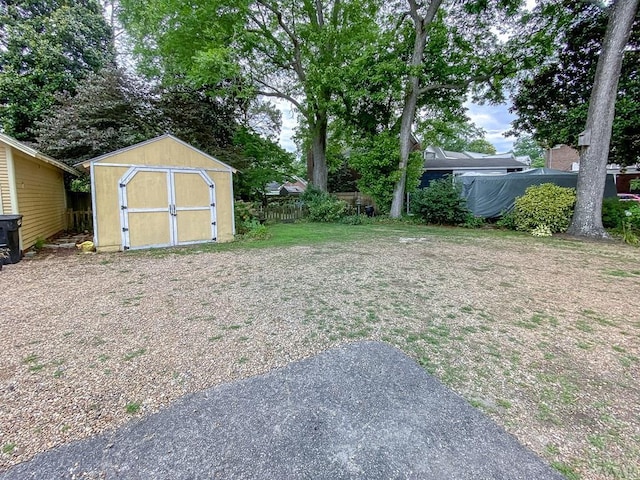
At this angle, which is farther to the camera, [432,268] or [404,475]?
[432,268]

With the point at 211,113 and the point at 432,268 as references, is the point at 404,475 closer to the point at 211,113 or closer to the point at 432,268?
the point at 432,268

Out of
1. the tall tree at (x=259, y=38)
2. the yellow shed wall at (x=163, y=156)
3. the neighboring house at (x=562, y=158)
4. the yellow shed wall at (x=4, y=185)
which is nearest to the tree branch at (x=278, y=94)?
the tall tree at (x=259, y=38)

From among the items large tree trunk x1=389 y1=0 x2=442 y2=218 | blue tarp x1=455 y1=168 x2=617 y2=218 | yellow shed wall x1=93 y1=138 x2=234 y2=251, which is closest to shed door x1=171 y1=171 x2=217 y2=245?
yellow shed wall x1=93 y1=138 x2=234 y2=251

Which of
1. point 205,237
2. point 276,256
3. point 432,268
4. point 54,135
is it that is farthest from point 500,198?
point 54,135

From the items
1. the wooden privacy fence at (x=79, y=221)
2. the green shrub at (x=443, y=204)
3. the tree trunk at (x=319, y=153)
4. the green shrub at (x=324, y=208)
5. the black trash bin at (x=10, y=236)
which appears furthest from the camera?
the tree trunk at (x=319, y=153)

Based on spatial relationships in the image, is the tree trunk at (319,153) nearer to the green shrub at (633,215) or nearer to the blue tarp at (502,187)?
the blue tarp at (502,187)

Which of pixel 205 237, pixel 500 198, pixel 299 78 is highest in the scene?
pixel 299 78

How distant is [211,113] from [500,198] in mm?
12138

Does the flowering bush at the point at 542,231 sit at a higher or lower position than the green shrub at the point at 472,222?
lower

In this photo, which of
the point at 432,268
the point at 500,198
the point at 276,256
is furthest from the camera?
the point at 500,198

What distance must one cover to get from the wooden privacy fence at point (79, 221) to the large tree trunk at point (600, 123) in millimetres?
15822

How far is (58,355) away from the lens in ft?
8.82

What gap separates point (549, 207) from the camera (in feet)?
31.3

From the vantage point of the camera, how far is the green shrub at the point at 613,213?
9500mm
